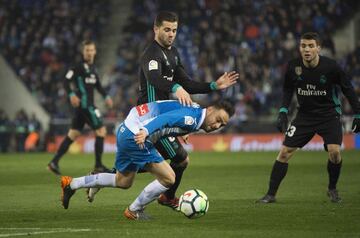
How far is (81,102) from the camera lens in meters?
17.7

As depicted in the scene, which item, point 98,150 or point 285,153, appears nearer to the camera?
point 285,153

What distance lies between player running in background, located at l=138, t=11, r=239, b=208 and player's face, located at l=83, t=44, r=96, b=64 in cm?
672

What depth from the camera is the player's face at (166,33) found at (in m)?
10.3

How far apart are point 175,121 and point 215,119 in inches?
16.7

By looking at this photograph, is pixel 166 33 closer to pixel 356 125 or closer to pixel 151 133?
pixel 151 133

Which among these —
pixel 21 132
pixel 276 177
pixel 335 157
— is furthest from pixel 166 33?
pixel 21 132

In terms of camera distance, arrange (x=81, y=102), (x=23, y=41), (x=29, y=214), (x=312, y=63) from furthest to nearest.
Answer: (x=23, y=41) → (x=81, y=102) → (x=312, y=63) → (x=29, y=214)

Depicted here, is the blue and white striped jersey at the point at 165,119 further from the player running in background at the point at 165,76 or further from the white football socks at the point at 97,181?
the white football socks at the point at 97,181

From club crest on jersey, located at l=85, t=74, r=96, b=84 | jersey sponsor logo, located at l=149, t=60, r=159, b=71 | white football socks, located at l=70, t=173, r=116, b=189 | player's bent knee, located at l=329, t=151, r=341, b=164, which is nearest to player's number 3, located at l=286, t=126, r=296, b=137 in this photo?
player's bent knee, located at l=329, t=151, r=341, b=164

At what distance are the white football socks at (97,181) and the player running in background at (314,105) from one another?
2635mm

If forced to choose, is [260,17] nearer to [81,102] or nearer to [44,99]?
[44,99]

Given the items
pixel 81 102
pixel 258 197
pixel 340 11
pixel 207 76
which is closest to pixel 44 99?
pixel 207 76

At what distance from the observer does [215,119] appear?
915 cm

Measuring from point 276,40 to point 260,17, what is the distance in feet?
4.14
